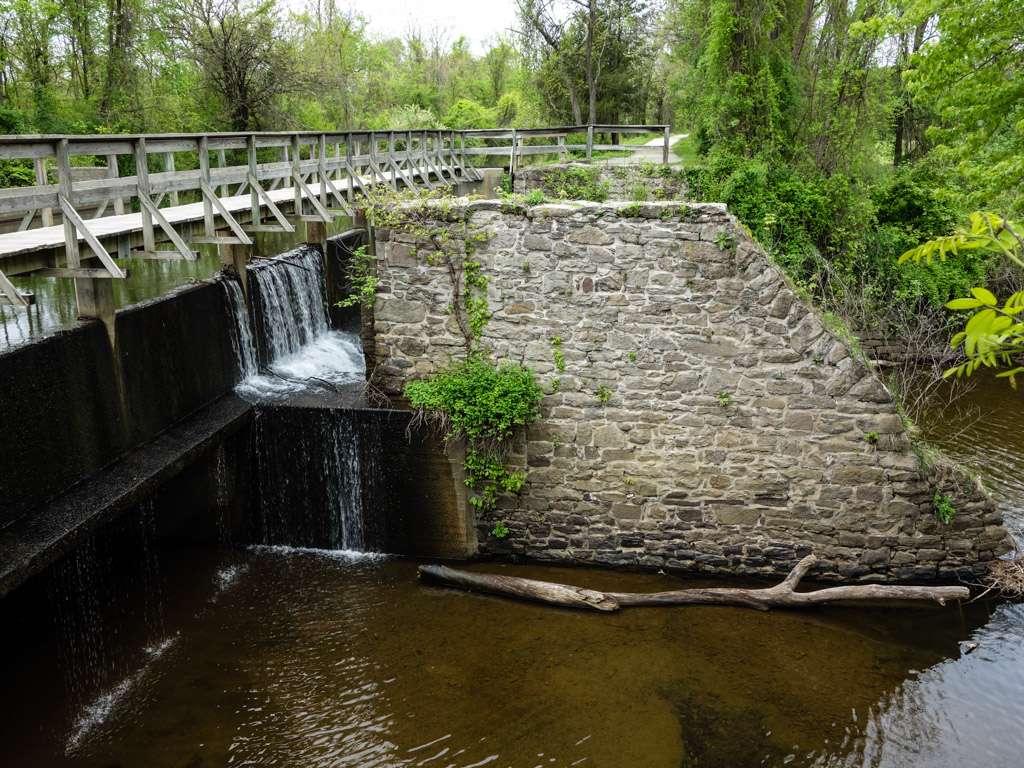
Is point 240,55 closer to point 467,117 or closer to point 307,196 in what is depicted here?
point 467,117

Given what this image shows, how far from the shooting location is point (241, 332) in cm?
987

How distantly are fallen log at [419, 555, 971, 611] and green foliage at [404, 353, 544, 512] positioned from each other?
3.23ft

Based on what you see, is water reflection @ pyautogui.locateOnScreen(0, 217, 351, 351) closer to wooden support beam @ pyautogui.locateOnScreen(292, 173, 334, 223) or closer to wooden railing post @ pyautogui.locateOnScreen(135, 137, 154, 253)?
wooden support beam @ pyautogui.locateOnScreen(292, 173, 334, 223)

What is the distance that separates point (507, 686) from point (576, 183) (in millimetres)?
10168

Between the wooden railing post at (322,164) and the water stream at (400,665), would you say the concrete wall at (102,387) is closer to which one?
the water stream at (400,665)

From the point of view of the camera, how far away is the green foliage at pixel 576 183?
1336 cm

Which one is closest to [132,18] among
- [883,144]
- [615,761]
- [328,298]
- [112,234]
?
[328,298]

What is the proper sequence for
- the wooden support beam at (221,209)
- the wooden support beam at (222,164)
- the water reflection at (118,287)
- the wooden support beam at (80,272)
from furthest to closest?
the wooden support beam at (222,164)
the wooden support beam at (221,209)
the water reflection at (118,287)
the wooden support beam at (80,272)

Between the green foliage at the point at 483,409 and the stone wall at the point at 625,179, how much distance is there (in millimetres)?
6568

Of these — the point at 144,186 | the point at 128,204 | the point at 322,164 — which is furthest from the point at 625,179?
the point at 144,186

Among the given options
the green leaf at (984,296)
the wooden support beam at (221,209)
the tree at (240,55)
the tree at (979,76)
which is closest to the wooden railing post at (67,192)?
the wooden support beam at (221,209)

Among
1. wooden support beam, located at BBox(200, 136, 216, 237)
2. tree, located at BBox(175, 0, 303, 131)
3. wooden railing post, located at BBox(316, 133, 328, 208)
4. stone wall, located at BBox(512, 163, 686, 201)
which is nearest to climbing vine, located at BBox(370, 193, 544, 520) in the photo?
wooden support beam, located at BBox(200, 136, 216, 237)

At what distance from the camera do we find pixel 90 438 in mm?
7238

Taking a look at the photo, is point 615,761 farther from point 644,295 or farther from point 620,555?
point 644,295
